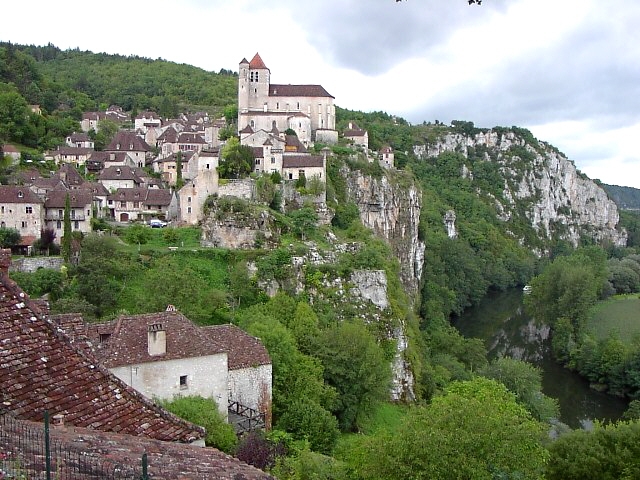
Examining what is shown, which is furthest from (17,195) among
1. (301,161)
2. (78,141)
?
(78,141)

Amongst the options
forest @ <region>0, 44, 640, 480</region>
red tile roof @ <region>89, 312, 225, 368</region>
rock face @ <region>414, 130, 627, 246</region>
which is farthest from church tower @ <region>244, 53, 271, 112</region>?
rock face @ <region>414, 130, 627, 246</region>

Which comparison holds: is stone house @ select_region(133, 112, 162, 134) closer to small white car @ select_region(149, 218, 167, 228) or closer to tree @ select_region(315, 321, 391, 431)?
small white car @ select_region(149, 218, 167, 228)

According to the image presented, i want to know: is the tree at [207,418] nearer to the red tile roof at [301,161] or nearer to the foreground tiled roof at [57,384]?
the foreground tiled roof at [57,384]

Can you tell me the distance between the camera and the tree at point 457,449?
53.2 ft

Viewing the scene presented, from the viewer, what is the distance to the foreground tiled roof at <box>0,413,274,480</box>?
557cm

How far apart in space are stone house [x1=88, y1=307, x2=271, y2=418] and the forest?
1.57m

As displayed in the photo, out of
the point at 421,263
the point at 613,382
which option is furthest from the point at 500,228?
the point at 613,382

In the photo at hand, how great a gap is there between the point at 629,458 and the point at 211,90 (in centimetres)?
11801

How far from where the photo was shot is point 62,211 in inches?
1711

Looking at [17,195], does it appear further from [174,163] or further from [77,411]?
[77,411]

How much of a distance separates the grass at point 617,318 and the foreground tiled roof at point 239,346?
41.7 meters

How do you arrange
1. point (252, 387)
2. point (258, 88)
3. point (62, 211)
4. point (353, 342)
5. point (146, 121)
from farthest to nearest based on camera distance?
point (146, 121), point (258, 88), point (62, 211), point (353, 342), point (252, 387)

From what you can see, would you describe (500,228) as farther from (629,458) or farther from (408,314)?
(629,458)

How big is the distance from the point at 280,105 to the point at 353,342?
43.5 m
